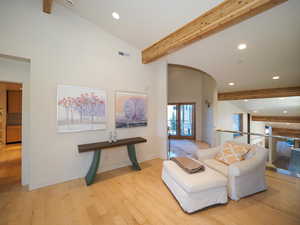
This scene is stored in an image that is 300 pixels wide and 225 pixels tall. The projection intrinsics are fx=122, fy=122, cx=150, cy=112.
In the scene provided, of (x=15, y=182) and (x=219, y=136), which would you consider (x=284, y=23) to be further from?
(x=15, y=182)

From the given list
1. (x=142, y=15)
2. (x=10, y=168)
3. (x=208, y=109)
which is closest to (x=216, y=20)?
(x=142, y=15)

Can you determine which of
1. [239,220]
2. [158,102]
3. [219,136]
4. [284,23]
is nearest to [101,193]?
[239,220]

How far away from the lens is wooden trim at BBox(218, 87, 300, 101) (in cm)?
372

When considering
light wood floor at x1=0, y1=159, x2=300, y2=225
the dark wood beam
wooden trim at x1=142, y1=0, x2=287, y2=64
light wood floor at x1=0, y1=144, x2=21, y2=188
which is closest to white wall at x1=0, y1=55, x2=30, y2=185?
light wood floor at x1=0, y1=144, x2=21, y2=188

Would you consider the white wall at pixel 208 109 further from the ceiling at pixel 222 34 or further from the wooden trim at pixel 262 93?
the ceiling at pixel 222 34

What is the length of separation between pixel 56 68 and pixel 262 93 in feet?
19.9

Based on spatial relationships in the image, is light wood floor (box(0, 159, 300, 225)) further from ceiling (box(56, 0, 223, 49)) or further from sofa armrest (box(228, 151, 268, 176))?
ceiling (box(56, 0, 223, 49))

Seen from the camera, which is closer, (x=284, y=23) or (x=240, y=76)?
(x=284, y=23)

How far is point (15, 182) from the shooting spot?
2590 mm

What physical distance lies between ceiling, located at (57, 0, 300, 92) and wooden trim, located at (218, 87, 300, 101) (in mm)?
239

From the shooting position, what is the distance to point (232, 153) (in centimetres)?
241

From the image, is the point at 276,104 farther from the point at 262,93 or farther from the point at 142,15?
the point at 142,15

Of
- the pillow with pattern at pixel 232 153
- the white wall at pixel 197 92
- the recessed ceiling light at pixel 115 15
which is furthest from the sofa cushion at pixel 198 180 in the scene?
the white wall at pixel 197 92

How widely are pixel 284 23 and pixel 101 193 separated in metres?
4.22
